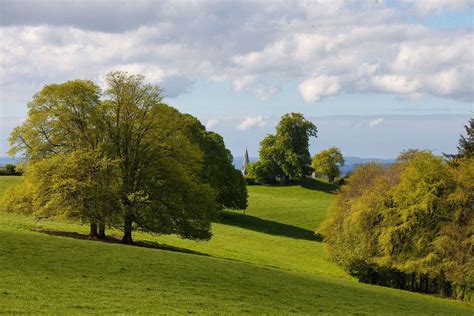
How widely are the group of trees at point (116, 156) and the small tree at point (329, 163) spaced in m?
92.8

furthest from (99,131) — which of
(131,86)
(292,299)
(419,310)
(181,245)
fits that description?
(419,310)

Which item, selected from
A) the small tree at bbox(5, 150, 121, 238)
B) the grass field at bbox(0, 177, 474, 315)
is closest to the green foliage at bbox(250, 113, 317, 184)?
the grass field at bbox(0, 177, 474, 315)

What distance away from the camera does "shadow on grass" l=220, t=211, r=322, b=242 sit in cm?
7888

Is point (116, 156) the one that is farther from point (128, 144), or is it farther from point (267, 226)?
point (267, 226)

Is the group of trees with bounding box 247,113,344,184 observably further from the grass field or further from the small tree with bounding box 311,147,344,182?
the grass field

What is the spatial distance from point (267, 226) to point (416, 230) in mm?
35277

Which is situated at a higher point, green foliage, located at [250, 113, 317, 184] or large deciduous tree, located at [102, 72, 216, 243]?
green foliage, located at [250, 113, 317, 184]

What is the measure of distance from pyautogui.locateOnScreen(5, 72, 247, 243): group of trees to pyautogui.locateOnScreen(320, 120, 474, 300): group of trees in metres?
18.2

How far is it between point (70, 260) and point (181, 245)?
80.6ft

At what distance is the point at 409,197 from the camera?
51.0 metres

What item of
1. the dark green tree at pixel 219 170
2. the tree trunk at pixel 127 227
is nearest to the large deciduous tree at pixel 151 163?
the tree trunk at pixel 127 227

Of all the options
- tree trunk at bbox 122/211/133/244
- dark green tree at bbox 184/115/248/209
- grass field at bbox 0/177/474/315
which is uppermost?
dark green tree at bbox 184/115/248/209

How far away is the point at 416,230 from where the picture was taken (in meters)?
50.4

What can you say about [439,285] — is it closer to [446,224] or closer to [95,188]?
[446,224]
